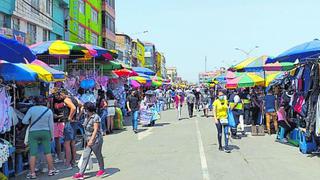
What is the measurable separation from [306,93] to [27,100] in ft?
25.6

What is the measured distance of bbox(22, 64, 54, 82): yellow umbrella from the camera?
11561 millimetres

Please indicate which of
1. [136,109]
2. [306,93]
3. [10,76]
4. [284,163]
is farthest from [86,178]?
[136,109]

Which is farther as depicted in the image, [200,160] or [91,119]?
[200,160]

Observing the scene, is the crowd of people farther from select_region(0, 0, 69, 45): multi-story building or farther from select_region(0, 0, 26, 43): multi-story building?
select_region(0, 0, 26, 43): multi-story building

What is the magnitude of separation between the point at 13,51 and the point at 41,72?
346cm

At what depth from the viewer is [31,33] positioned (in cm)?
2706

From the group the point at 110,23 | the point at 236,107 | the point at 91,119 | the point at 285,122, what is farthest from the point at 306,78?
the point at 110,23

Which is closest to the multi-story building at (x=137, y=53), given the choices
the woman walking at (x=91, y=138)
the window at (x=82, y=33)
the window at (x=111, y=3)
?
the window at (x=111, y=3)

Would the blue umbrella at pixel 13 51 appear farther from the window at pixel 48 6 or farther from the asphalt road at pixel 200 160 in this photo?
the window at pixel 48 6

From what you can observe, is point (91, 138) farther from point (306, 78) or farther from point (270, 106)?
point (270, 106)

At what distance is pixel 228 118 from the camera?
1252cm

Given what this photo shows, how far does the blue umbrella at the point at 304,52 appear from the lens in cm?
1204

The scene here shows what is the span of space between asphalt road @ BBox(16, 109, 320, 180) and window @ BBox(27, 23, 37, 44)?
13.5 m

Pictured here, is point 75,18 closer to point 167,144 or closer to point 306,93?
point 167,144
